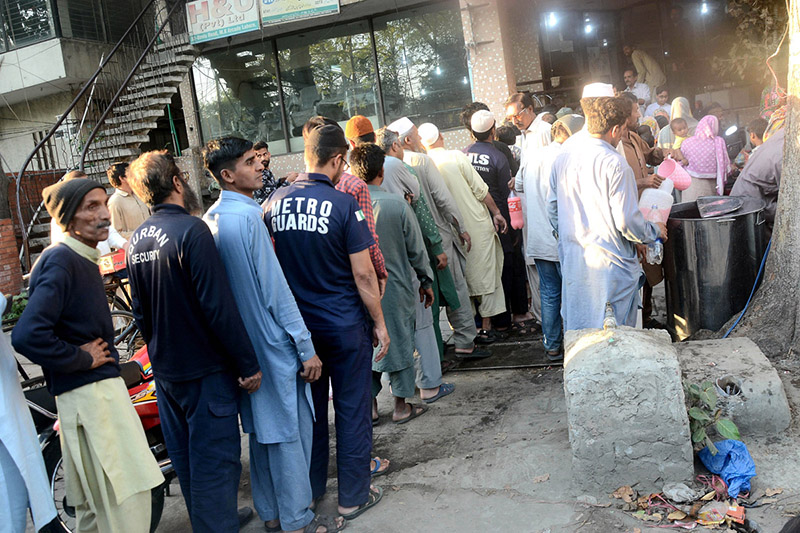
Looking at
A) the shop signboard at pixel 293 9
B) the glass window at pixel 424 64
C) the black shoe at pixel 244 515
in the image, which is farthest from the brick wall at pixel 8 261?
the black shoe at pixel 244 515

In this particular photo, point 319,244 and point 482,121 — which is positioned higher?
point 482,121

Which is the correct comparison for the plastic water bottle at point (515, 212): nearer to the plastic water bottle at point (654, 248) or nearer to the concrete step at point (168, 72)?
the plastic water bottle at point (654, 248)

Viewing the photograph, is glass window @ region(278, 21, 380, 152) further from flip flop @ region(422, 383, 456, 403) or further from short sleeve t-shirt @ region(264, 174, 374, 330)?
short sleeve t-shirt @ region(264, 174, 374, 330)

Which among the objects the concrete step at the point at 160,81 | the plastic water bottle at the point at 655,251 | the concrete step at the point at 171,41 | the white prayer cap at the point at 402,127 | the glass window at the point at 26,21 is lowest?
the plastic water bottle at the point at 655,251

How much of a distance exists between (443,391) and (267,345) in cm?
204

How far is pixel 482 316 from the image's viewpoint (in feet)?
19.9

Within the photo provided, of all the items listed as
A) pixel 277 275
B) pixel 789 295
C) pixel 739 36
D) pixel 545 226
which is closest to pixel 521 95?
pixel 545 226

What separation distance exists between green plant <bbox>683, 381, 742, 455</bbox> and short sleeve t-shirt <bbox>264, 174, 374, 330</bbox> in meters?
1.79

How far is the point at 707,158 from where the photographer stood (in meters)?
7.66

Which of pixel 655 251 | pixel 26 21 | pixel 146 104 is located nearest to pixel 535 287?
pixel 655 251

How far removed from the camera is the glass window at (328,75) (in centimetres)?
1253

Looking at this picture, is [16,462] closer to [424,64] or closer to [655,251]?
[655,251]

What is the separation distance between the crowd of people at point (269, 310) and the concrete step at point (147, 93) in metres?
8.98

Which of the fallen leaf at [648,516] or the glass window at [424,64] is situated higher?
the glass window at [424,64]
